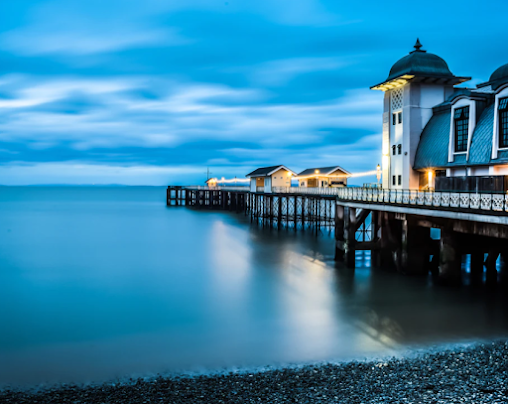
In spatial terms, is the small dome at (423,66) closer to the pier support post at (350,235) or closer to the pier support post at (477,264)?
the pier support post at (350,235)

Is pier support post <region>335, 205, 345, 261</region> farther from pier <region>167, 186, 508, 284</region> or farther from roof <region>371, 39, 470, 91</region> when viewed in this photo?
roof <region>371, 39, 470, 91</region>

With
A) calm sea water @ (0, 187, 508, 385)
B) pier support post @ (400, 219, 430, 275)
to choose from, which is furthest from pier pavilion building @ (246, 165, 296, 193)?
pier support post @ (400, 219, 430, 275)

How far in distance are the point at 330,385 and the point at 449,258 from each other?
377 inches

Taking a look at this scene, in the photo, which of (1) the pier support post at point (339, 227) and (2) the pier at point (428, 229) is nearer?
(2) the pier at point (428, 229)

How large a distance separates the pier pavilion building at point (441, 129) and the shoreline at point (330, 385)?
8853 millimetres

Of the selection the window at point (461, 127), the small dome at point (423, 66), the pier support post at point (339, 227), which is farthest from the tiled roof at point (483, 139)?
the pier support post at point (339, 227)

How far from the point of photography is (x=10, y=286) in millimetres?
22422

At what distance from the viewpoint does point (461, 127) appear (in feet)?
71.7

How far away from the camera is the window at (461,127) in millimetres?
21487

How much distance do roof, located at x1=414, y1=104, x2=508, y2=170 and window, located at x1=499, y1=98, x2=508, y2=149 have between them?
46 centimetres

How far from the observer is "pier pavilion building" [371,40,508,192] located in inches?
754

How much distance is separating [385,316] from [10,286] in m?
17.9

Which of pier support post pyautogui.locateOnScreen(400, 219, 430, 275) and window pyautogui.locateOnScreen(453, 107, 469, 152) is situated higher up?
window pyautogui.locateOnScreen(453, 107, 469, 152)

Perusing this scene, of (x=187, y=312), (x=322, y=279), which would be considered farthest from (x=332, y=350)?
(x=322, y=279)
